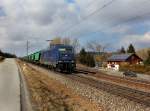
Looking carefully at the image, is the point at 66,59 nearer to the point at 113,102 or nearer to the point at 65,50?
the point at 65,50

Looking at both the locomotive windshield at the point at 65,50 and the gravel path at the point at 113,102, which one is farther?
the locomotive windshield at the point at 65,50

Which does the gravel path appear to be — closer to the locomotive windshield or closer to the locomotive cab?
the locomotive cab

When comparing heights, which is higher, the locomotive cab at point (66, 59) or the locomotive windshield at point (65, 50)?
the locomotive windshield at point (65, 50)

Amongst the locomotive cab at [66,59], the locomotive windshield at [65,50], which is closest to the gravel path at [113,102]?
the locomotive cab at [66,59]

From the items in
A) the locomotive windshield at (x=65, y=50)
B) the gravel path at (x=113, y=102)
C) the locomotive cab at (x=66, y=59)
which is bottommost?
the gravel path at (x=113, y=102)

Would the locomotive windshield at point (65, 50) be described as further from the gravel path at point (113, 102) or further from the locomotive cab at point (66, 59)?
the gravel path at point (113, 102)

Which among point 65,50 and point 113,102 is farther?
point 65,50

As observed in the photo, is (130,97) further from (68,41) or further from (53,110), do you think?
(68,41)

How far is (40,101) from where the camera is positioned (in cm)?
1678

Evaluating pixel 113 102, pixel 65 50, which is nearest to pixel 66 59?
pixel 65 50

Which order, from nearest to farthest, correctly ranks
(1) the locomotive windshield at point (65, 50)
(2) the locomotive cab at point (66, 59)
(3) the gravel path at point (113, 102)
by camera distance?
(3) the gravel path at point (113, 102)
(2) the locomotive cab at point (66, 59)
(1) the locomotive windshield at point (65, 50)

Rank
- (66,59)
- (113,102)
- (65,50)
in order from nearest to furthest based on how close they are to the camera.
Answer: (113,102) < (66,59) < (65,50)

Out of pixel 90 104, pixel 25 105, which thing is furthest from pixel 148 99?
pixel 25 105

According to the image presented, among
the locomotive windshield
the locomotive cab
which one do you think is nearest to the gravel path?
the locomotive cab
